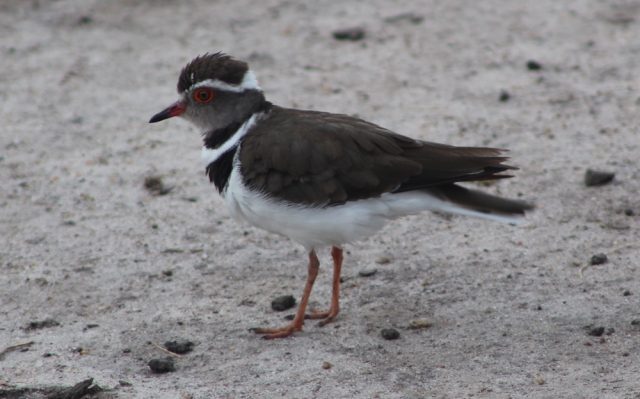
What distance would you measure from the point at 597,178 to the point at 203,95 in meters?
3.35

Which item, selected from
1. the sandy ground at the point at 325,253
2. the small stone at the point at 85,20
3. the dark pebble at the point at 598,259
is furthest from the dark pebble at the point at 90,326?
the small stone at the point at 85,20

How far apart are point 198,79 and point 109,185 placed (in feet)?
6.73

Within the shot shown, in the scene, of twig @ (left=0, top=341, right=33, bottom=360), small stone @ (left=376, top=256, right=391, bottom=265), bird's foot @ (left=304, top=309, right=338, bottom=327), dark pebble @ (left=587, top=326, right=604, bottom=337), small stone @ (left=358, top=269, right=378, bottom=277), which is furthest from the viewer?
small stone @ (left=376, top=256, right=391, bottom=265)

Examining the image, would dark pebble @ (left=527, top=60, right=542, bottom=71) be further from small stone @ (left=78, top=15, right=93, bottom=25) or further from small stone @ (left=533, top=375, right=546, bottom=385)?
small stone @ (left=533, top=375, right=546, bottom=385)

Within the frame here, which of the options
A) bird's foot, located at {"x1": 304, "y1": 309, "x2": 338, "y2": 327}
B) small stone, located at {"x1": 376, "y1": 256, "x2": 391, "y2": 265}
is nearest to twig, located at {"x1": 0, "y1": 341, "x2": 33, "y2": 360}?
bird's foot, located at {"x1": 304, "y1": 309, "x2": 338, "y2": 327}

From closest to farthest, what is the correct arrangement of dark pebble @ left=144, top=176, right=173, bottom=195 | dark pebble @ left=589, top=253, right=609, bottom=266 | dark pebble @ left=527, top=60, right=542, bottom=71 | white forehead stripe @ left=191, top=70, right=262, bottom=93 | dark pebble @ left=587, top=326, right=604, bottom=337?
dark pebble @ left=587, top=326, right=604, bottom=337 → white forehead stripe @ left=191, top=70, right=262, bottom=93 → dark pebble @ left=589, top=253, right=609, bottom=266 → dark pebble @ left=144, top=176, right=173, bottom=195 → dark pebble @ left=527, top=60, right=542, bottom=71

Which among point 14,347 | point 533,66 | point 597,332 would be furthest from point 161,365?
point 533,66

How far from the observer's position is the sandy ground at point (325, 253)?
6.47 m

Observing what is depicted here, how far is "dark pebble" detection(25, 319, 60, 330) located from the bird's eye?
184 cm

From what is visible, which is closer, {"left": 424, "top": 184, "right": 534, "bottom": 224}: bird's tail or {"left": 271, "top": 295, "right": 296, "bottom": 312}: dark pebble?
{"left": 424, "top": 184, "right": 534, "bottom": 224}: bird's tail

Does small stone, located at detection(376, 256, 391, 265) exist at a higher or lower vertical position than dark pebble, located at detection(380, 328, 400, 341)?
higher

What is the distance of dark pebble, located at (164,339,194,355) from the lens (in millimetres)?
6715

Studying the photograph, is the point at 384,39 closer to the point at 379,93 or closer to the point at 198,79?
the point at 379,93

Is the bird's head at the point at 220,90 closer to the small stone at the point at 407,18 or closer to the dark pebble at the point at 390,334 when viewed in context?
the dark pebble at the point at 390,334
